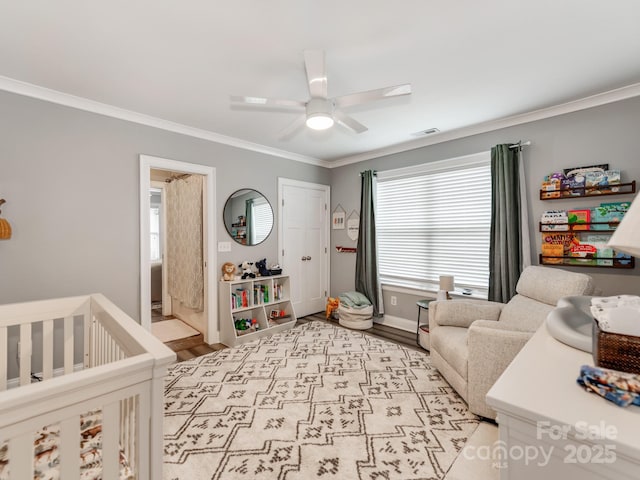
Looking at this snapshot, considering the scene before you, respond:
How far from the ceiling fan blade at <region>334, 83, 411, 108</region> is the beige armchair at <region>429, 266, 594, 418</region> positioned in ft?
5.23

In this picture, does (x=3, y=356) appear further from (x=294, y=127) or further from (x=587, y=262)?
(x=587, y=262)

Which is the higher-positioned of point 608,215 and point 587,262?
point 608,215

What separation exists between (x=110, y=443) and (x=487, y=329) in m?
2.03

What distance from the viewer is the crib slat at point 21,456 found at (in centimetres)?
77

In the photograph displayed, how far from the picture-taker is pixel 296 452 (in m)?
1.72

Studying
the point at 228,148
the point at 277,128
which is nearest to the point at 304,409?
the point at 277,128

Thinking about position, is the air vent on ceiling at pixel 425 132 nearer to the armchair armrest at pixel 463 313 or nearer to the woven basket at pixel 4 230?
the armchair armrest at pixel 463 313

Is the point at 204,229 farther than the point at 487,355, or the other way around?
the point at 204,229

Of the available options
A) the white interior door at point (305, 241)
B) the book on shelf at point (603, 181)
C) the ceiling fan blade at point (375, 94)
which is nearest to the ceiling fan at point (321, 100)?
the ceiling fan blade at point (375, 94)

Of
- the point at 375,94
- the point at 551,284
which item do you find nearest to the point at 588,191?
the point at 551,284

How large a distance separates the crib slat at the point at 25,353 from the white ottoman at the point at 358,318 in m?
3.06

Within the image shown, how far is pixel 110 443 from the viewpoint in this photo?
0.92 m

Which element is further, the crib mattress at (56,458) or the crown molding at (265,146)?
the crown molding at (265,146)

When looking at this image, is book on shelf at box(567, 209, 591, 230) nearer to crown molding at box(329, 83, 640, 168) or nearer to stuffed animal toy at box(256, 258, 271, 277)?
crown molding at box(329, 83, 640, 168)
